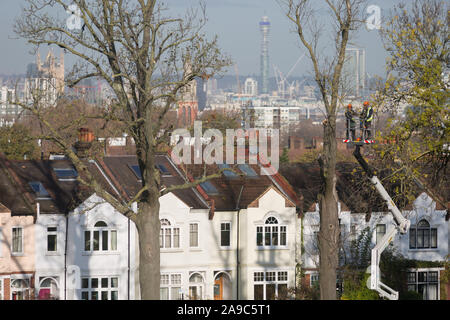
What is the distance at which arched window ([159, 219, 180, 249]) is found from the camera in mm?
40500

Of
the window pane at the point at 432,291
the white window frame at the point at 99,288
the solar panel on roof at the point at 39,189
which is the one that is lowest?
the window pane at the point at 432,291

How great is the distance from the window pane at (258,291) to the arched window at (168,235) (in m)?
4.67

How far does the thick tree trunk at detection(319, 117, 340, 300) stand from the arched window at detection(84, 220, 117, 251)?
1538cm

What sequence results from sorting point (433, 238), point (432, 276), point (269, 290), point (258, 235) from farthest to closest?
point (433, 238), point (432, 276), point (258, 235), point (269, 290)

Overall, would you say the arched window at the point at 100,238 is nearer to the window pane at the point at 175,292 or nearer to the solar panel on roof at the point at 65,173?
the solar panel on roof at the point at 65,173

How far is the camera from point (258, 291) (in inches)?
1631

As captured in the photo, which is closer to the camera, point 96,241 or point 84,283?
point 84,283

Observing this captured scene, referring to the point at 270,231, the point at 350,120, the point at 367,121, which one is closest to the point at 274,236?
the point at 270,231

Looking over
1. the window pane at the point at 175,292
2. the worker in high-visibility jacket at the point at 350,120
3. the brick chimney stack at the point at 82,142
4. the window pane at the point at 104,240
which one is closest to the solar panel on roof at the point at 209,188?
the window pane at the point at 175,292

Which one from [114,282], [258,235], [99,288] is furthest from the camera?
[258,235]

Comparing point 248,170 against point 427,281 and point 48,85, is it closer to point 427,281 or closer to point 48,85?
point 427,281

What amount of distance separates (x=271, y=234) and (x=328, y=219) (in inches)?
614

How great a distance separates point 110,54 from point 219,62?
137 inches

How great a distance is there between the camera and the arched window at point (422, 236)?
43219 mm
